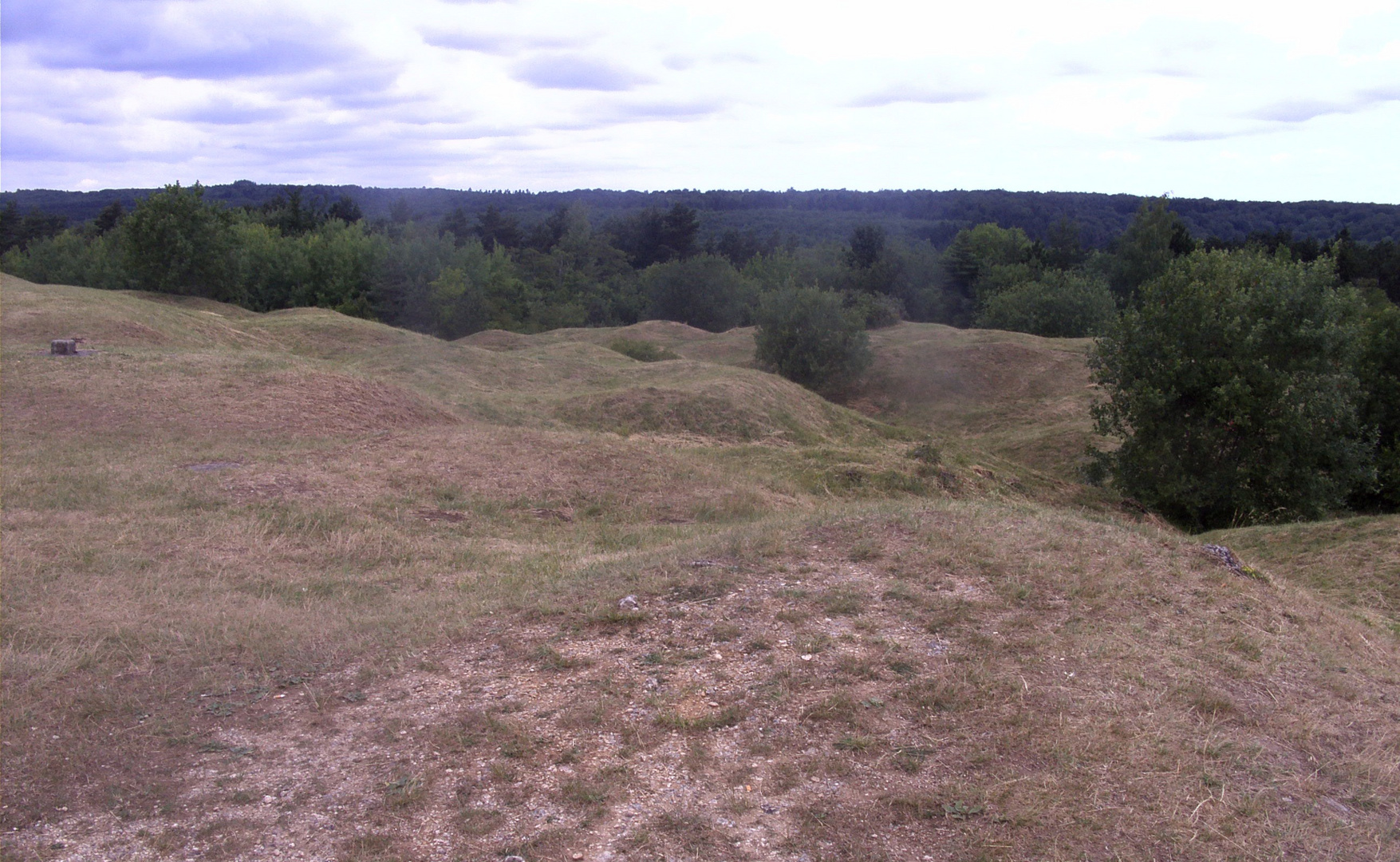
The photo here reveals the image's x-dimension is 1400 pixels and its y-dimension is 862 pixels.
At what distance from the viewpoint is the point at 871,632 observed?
5172mm

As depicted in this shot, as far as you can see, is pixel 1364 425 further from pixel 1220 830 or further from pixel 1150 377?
pixel 1220 830

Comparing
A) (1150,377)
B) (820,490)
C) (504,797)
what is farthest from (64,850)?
(1150,377)

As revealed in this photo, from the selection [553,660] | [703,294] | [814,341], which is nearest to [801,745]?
[553,660]

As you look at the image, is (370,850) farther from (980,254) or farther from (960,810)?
(980,254)

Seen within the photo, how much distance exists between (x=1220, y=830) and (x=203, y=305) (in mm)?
30635

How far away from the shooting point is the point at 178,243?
94.2 ft

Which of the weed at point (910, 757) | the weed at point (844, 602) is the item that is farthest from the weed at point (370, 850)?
the weed at point (844, 602)

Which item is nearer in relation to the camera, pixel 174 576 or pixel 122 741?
pixel 122 741

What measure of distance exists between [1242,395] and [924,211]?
91398 mm

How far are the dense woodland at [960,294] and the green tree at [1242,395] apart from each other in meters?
0.04

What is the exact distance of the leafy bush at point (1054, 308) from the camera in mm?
39031

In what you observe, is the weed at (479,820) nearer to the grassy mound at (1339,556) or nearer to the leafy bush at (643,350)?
the grassy mound at (1339,556)

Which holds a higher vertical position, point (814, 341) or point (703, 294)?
point (703, 294)

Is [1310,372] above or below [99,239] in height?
below
